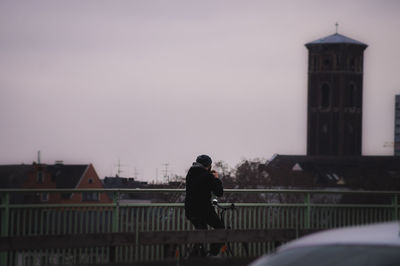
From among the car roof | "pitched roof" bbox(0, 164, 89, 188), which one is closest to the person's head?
the car roof

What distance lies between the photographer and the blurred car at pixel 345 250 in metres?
7.35

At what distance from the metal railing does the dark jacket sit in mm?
533

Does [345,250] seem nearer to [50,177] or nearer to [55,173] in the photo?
[50,177]

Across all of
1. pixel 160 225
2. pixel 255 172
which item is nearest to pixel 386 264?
pixel 160 225

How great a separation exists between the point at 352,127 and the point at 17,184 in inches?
3275

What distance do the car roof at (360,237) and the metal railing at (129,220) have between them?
6.64 metres

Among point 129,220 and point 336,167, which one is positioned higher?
point 336,167

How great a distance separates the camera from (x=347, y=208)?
65.6ft

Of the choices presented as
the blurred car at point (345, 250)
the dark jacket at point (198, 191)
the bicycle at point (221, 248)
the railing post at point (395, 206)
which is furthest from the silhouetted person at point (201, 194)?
the blurred car at point (345, 250)

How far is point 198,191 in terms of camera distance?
53.6 feet

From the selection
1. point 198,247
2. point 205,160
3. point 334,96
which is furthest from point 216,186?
point 334,96

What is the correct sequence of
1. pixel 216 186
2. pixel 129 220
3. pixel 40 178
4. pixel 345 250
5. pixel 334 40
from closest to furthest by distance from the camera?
pixel 345 250 → pixel 216 186 → pixel 129 220 → pixel 40 178 → pixel 334 40

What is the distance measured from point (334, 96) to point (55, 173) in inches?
2755

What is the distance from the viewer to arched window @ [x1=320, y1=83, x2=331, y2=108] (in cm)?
18950
